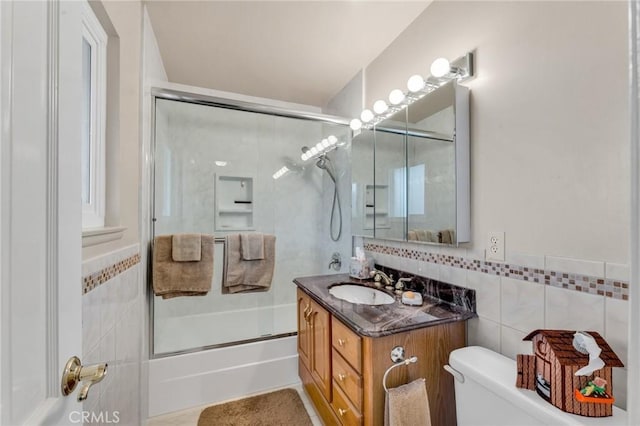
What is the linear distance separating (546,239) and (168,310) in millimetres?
2323

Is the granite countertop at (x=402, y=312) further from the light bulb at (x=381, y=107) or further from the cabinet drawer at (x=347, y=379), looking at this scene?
the light bulb at (x=381, y=107)

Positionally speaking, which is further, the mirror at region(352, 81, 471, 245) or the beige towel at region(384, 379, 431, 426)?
the mirror at region(352, 81, 471, 245)

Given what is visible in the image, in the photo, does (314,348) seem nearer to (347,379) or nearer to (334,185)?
(347,379)

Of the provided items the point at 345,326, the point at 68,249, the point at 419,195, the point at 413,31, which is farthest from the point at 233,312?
the point at 413,31

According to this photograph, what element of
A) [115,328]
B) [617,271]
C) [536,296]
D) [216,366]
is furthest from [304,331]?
[617,271]

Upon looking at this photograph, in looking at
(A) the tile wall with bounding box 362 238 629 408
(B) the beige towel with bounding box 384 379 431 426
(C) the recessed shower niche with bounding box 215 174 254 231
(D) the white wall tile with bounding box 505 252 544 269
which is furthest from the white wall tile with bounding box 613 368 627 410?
(C) the recessed shower niche with bounding box 215 174 254 231

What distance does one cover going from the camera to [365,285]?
1.70 meters

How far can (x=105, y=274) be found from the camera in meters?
0.98

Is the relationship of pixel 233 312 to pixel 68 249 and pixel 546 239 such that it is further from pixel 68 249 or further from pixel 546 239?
pixel 546 239

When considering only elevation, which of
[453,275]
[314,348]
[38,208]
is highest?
[38,208]

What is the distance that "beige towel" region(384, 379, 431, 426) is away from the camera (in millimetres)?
992

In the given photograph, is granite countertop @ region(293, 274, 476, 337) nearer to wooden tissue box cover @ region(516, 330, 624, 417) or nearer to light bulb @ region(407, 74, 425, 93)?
wooden tissue box cover @ region(516, 330, 624, 417)

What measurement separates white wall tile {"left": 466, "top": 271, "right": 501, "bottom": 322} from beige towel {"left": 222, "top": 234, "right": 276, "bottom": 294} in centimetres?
138

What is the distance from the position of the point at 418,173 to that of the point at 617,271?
88 centimetres
